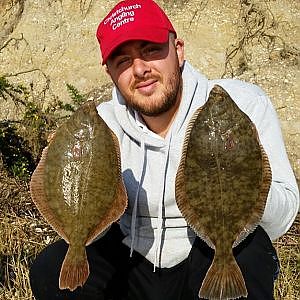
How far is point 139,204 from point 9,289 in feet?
4.11

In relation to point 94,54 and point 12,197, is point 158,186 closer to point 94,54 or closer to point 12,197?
point 12,197

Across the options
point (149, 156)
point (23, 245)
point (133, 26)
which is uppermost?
point (133, 26)

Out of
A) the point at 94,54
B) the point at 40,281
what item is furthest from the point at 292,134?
the point at 40,281

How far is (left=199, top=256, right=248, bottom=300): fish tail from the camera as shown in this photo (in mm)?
2740

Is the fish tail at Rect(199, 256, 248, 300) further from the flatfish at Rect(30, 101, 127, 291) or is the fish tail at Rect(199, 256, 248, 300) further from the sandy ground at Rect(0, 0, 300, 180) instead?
the sandy ground at Rect(0, 0, 300, 180)

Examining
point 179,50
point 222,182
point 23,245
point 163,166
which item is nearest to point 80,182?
point 222,182

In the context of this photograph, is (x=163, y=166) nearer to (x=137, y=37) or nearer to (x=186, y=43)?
(x=137, y=37)

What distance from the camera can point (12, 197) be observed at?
Result: 572 cm

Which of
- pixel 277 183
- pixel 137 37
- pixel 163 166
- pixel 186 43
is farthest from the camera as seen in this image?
pixel 186 43

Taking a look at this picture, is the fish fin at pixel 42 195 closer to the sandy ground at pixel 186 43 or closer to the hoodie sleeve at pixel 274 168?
the hoodie sleeve at pixel 274 168

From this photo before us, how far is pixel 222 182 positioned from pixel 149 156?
842mm

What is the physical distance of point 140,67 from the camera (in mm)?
3324

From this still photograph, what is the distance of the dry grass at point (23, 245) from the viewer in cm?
418

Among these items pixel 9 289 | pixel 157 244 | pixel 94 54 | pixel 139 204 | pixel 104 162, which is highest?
pixel 94 54
